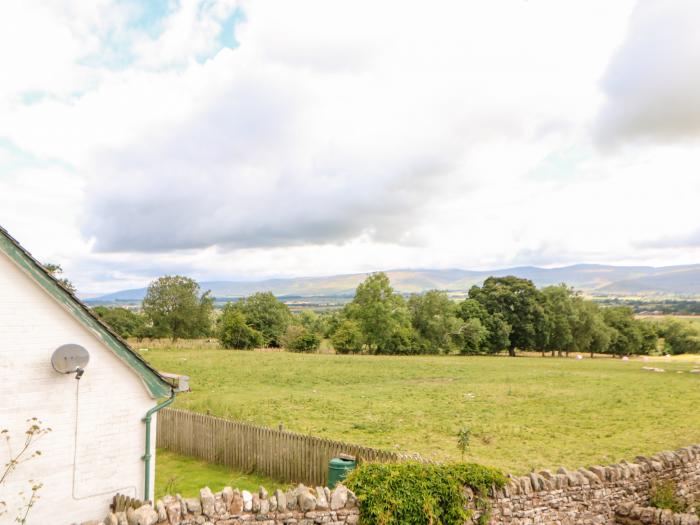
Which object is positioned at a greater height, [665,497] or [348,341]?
[665,497]

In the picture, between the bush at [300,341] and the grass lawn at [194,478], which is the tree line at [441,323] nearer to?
the bush at [300,341]

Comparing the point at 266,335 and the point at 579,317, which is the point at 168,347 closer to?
the point at 266,335

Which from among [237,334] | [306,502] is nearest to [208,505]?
[306,502]

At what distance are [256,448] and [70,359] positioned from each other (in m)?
6.89

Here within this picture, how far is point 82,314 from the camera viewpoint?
28.6 feet

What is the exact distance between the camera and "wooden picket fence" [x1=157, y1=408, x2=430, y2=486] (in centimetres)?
1237

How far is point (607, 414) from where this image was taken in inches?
929

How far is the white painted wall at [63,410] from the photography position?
26.4 ft

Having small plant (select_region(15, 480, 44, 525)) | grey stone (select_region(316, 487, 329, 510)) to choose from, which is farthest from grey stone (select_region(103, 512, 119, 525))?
grey stone (select_region(316, 487, 329, 510))

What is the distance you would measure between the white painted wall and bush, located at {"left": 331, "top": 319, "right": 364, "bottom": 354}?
190ft

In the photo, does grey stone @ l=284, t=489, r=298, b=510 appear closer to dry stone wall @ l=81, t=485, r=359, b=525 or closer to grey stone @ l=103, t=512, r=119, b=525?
dry stone wall @ l=81, t=485, r=359, b=525

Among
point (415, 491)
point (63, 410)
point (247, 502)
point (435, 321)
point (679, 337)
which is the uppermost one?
point (63, 410)

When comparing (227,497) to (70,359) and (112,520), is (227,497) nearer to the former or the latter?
(112,520)

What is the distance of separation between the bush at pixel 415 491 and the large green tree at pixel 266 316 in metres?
70.8
